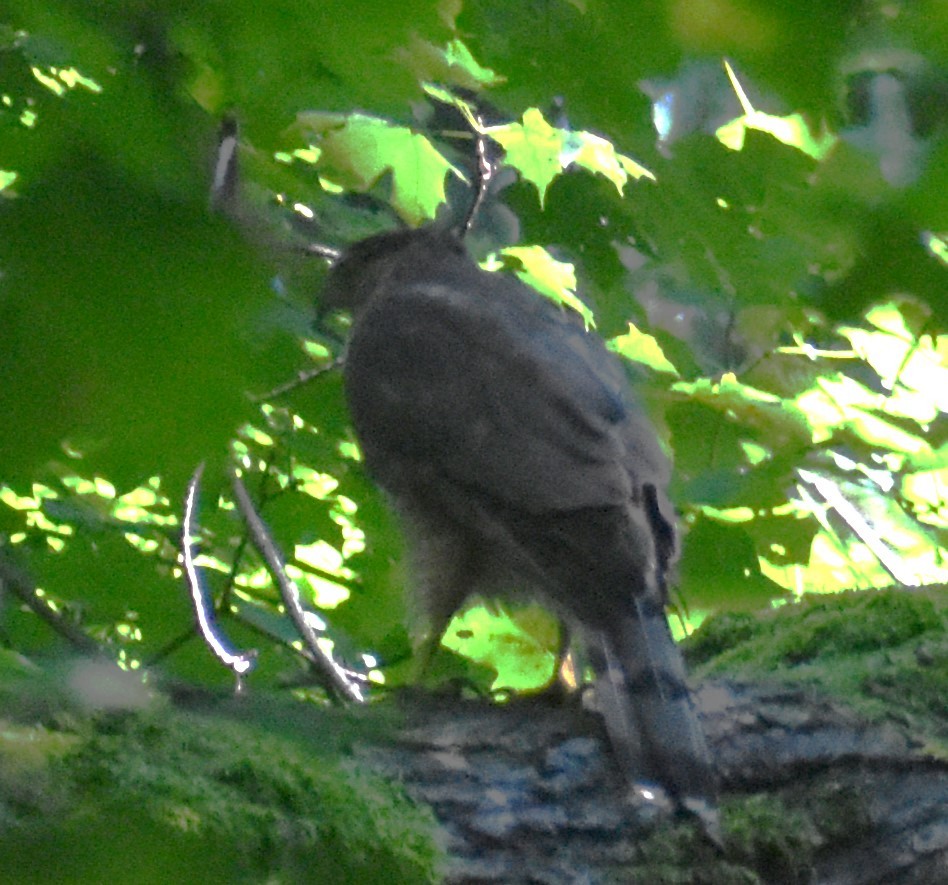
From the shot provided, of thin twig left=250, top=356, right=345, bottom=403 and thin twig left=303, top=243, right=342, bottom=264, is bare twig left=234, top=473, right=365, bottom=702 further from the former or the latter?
thin twig left=303, top=243, right=342, bottom=264

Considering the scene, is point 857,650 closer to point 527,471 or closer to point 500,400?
point 527,471

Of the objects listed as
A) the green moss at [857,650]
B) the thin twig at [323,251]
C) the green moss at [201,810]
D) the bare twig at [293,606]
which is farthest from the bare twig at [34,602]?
the green moss at [857,650]

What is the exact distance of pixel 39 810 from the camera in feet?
4.09

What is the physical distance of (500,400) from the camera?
102 inches

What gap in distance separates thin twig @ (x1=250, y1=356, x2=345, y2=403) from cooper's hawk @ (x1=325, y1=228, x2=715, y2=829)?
62 millimetres

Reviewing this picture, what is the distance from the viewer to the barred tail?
1.78 metres

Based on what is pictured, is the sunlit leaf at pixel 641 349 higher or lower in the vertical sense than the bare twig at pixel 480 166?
lower

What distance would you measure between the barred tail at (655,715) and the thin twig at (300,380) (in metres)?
0.78

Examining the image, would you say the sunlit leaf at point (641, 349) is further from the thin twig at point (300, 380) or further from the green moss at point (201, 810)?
the green moss at point (201, 810)

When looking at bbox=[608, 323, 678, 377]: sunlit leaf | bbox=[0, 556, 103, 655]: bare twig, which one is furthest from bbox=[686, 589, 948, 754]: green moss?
bbox=[0, 556, 103, 655]: bare twig

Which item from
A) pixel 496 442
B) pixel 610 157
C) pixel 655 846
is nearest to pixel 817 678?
pixel 655 846

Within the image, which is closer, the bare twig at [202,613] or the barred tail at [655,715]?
the barred tail at [655,715]

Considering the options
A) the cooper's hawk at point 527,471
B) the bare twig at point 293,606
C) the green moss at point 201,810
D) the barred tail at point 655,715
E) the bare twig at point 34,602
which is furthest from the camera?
the bare twig at point 293,606

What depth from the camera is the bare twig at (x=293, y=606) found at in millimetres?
2531
